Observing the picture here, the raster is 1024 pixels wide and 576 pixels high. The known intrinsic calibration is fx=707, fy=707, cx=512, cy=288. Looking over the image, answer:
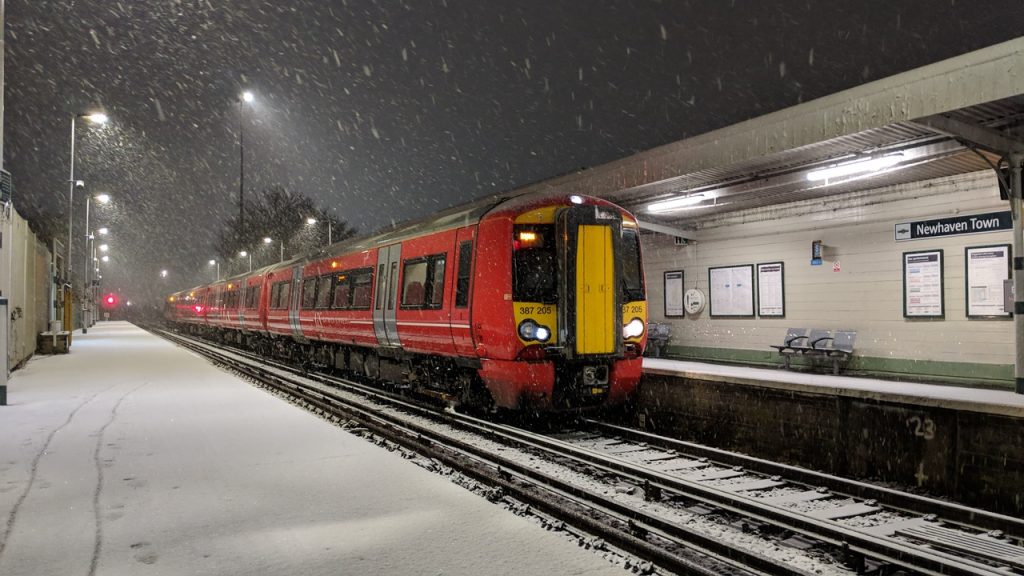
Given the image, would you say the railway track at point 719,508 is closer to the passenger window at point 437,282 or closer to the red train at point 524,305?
the red train at point 524,305

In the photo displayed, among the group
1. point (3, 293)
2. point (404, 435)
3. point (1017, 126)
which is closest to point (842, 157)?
point (1017, 126)

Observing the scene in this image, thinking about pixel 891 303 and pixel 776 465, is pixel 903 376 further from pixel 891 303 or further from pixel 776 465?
pixel 776 465

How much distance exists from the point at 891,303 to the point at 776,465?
5870 millimetres

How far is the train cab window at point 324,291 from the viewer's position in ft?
48.5

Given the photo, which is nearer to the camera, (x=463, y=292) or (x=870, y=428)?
(x=870, y=428)

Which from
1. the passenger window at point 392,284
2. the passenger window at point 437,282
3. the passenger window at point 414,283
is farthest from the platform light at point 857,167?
the passenger window at point 392,284

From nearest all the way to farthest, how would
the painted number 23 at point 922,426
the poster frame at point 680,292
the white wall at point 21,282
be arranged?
the painted number 23 at point 922,426 → the white wall at point 21,282 → the poster frame at point 680,292

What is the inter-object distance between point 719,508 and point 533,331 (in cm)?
314

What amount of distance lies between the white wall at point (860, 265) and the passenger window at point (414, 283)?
6.57 metres

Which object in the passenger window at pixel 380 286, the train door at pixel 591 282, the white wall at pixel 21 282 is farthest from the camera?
the white wall at pixel 21 282

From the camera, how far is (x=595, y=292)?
8539 millimetres

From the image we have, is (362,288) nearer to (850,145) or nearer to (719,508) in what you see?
(850,145)

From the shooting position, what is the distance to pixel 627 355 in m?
8.80

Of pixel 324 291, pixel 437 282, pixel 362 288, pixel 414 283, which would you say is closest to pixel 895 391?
pixel 437 282
